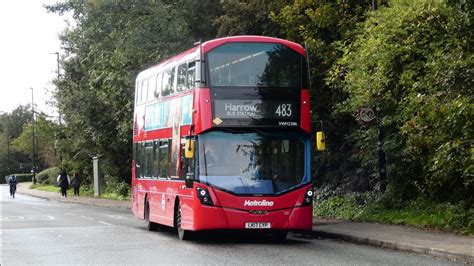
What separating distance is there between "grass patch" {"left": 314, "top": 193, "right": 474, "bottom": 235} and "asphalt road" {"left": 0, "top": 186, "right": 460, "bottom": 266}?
275 centimetres

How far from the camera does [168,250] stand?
1428 centimetres

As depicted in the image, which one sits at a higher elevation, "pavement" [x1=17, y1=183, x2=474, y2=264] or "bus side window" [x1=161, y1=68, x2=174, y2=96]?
"bus side window" [x1=161, y1=68, x2=174, y2=96]

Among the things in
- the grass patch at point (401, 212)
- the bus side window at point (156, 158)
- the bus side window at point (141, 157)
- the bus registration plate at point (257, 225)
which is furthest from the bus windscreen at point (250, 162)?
the bus side window at point (141, 157)

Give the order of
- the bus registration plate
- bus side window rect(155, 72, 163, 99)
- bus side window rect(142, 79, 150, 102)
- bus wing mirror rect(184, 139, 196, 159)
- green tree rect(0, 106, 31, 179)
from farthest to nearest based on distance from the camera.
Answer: green tree rect(0, 106, 31, 179) < bus side window rect(142, 79, 150, 102) < bus side window rect(155, 72, 163, 99) < bus wing mirror rect(184, 139, 196, 159) < the bus registration plate

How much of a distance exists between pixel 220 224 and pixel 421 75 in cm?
623

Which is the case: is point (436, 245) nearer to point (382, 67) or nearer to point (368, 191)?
point (382, 67)

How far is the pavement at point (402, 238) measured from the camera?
42.0ft

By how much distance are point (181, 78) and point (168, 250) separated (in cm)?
468

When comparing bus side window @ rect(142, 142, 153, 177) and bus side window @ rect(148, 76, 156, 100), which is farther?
bus side window @ rect(148, 76, 156, 100)

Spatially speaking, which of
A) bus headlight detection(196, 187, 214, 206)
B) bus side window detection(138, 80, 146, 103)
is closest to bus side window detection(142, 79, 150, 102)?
bus side window detection(138, 80, 146, 103)

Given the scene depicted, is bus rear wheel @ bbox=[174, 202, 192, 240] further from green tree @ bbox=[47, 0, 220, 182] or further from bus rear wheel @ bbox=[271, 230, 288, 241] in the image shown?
green tree @ bbox=[47, 0, 220, 182]

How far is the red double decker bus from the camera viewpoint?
14.9 metres

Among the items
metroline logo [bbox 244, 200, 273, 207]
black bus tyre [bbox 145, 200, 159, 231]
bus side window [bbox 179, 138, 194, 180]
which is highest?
bus side window [bbox 179, 138, 194, 180]

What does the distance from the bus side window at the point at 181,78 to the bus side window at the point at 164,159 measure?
1763 millimetres
